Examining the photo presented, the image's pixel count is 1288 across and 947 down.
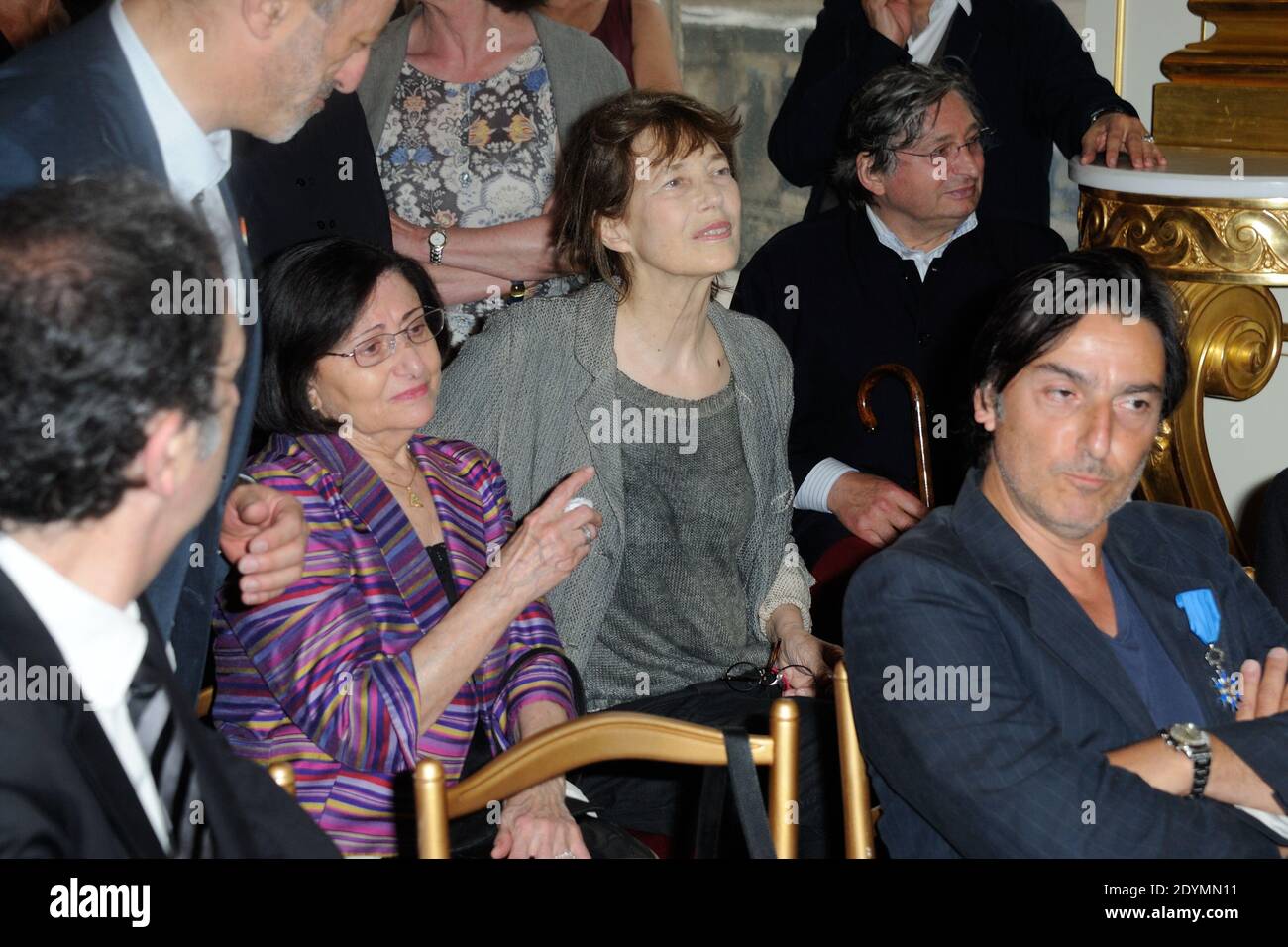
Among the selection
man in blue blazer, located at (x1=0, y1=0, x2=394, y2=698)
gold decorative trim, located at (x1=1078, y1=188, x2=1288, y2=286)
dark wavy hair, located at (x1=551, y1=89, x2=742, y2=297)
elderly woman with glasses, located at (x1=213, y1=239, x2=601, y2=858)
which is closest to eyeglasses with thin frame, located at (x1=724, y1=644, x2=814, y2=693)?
elderly woman with glasses, located at (x1=213, y1=239, x2=601, y2=858)

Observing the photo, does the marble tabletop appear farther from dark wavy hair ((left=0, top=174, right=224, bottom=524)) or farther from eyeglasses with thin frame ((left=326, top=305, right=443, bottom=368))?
dark wavy hair ((left=0, top=174, right=224, bottom=524))

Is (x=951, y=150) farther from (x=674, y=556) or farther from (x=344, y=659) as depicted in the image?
(x=344, y=659)

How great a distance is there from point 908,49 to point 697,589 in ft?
4.94

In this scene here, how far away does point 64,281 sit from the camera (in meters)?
0.99

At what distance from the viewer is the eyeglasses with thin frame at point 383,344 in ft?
5.94

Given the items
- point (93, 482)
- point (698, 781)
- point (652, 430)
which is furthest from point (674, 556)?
point (93, 482)

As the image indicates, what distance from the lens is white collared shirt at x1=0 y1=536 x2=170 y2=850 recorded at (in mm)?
991

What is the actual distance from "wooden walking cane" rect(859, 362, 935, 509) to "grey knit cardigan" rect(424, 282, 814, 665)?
0.41 metres

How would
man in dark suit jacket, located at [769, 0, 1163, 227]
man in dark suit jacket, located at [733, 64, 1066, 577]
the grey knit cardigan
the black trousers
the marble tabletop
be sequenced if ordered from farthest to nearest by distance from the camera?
man in dark suit jacket, located at [769, 0, 1163, 227] < man in dark suit jacket, located at [733, 64, 1066, 577] < the marble tabletop < the grey knit cardigan < the black trousers

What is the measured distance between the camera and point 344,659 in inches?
64.1

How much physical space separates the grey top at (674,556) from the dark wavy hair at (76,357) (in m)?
1.20

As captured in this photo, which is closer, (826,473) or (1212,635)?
(1212,635)

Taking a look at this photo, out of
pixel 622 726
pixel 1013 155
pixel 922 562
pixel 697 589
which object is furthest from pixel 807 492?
pixel 622 726

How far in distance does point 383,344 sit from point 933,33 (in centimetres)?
178
